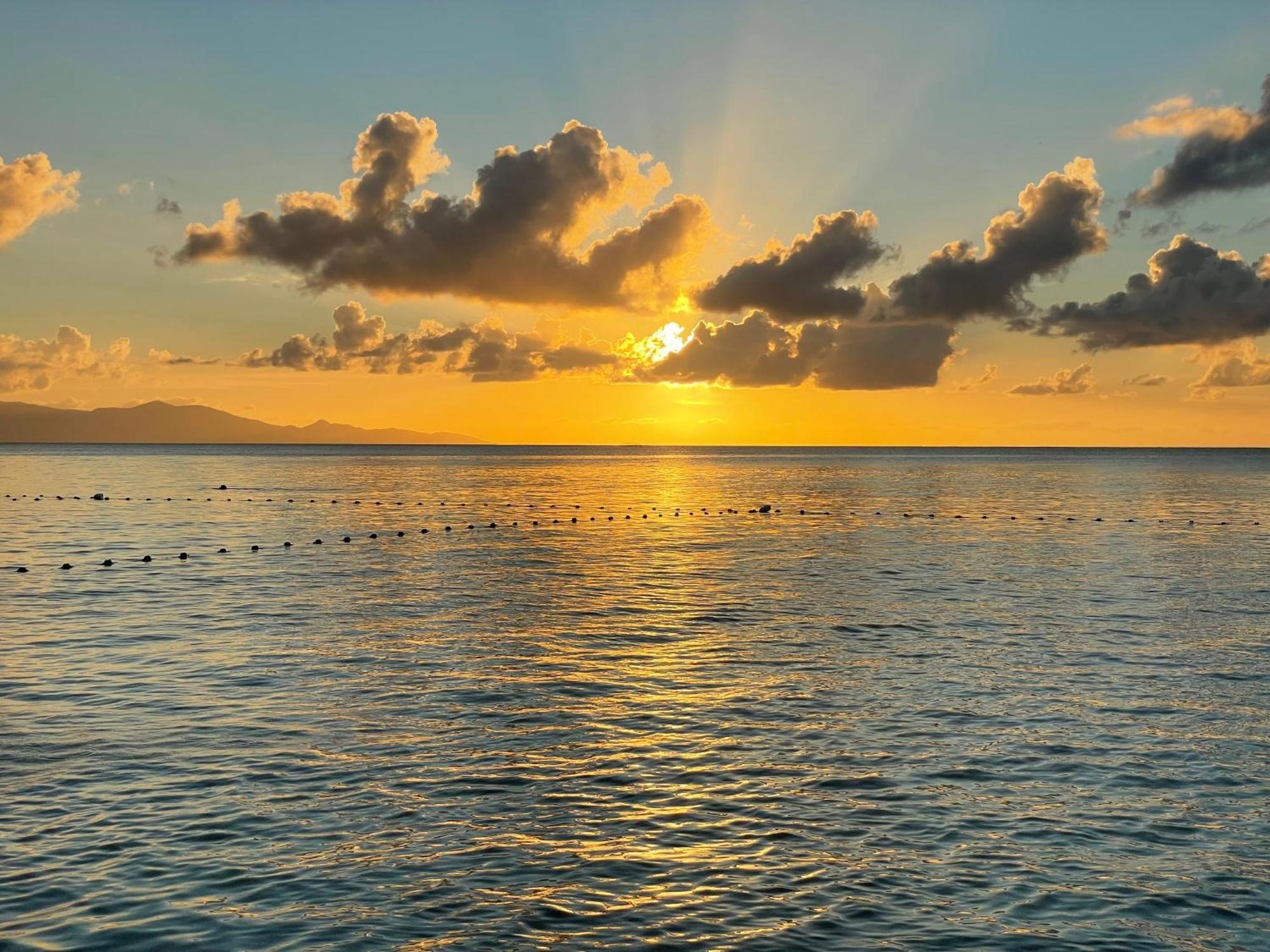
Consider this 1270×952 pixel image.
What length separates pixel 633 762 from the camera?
21.4 m

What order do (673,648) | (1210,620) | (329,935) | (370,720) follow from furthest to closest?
1. (1210,620)
2. (673,648)
3. (370,720)
4. (329,935)

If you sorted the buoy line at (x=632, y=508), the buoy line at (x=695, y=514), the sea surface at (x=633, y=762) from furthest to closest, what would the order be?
the buoy line at (x=632, y=508)
the buoy line at (x=695, y=514)
the sea surface at (x=633, y=762)

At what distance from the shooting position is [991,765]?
21.2 meters

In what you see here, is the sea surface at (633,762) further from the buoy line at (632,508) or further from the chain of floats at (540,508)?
the buoy line at (632,508)

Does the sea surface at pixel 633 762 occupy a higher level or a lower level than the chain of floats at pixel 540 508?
lower

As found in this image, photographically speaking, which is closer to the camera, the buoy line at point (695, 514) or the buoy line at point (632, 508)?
the buoy line at point (695, 514)

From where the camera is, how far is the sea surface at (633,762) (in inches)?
573

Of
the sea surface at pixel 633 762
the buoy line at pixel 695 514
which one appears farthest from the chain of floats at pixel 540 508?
the sea surface at pixel 633 762

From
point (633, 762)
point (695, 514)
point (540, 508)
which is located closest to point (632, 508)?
point (540, 508)

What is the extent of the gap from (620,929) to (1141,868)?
8081 millimetres

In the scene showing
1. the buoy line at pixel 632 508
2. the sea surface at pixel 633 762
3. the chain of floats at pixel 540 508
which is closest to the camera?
the sea surface at pixel 633 762

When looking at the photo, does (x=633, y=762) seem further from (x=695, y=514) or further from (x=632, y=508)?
(x=632, y=508)

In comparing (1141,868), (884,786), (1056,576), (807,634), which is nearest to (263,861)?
(884,786)

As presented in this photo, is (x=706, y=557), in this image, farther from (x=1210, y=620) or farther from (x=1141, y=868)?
(x=1141, y=868)
